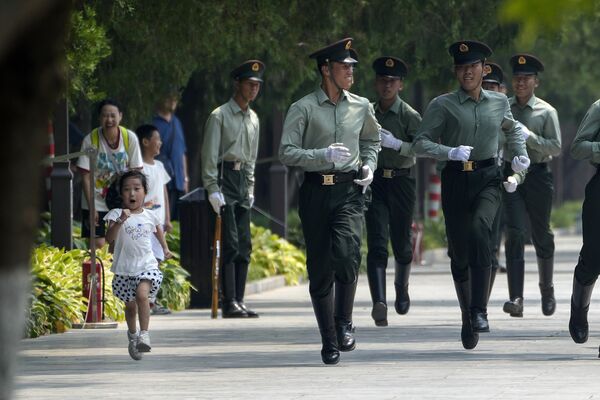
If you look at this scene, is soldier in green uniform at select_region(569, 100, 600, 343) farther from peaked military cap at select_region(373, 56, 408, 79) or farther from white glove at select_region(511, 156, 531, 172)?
peaked military cap at select_region(373, 56, 408, 79)

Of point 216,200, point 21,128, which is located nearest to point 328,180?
point 216,200

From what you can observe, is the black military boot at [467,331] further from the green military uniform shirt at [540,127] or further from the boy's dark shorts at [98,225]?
the boy's dark shorts at [98,225]

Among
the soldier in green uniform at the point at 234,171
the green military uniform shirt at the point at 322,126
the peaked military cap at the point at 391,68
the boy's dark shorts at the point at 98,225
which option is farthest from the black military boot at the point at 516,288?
the green military uniform shirt at the point at 322,126

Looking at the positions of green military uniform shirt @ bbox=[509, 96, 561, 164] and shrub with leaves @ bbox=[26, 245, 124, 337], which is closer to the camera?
shrub with leaves @ bbox=[26, 245, 124, 337]

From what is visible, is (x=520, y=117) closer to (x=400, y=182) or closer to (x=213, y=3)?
(x=400, y=182)

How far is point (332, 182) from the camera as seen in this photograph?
10.9m

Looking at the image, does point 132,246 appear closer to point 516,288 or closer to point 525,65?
point 516,288

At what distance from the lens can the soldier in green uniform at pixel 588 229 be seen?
1101cm

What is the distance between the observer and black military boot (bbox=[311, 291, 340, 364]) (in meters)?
10.6

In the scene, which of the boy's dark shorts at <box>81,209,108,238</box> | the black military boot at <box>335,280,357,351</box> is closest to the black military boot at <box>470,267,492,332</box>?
the black military boot at <box>335,280,357,351</box>

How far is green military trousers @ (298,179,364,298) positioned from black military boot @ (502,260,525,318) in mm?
3979

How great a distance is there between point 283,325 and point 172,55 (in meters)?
4.09

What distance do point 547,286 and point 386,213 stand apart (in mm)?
1703

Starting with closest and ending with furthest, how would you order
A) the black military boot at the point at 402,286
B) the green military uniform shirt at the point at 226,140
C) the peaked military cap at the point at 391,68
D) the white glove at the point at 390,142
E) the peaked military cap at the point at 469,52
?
the peaked military cap at the point at 469,52
the white glove at the point at 390,142
the peaked military cap at the point at 391,68
the black military boot at the point at 402,286
the green military uniform shirt at the point at 226,140
